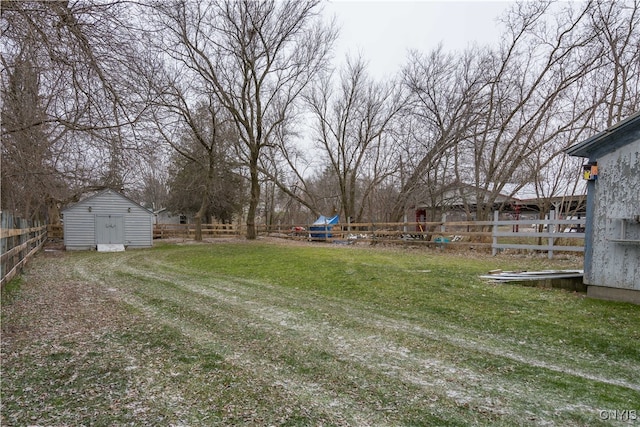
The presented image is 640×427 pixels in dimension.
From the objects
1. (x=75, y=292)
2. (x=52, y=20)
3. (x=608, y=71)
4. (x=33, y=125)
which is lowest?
(x=75, y=292)

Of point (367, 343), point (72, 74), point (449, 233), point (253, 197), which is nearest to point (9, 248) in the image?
point (72, 74)

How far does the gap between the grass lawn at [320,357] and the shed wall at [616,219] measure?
19.2 inches

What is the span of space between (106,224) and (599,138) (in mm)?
19576

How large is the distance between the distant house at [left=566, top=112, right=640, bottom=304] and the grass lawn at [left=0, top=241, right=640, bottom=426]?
413 millimetres

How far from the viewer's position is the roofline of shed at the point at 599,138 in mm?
5339

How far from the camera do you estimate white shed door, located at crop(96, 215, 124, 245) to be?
58.2 feet

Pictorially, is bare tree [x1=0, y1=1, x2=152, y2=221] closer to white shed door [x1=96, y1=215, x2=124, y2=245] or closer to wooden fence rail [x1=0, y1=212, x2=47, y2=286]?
wooden fence rail [x1=0, y1=212, x2=47, y2=286]

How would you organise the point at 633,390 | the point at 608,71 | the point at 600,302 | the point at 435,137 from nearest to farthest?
1. the point at 633,390
2. the point at 600,302
3. the point at 608,71
4. the point at 435,137

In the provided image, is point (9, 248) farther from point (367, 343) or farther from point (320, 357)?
point (367, 343)

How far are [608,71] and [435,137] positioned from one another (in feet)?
24.2

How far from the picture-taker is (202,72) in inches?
771

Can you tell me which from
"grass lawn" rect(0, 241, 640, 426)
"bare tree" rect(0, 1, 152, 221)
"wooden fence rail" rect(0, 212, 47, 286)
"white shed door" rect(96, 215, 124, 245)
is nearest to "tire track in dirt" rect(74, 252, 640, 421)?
→ "grass lawn" rect(0, 241, 640, 426)

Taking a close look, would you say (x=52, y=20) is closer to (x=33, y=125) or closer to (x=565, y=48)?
(x=33, y=125)

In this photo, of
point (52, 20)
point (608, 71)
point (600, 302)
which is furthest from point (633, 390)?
point (608, 71)
